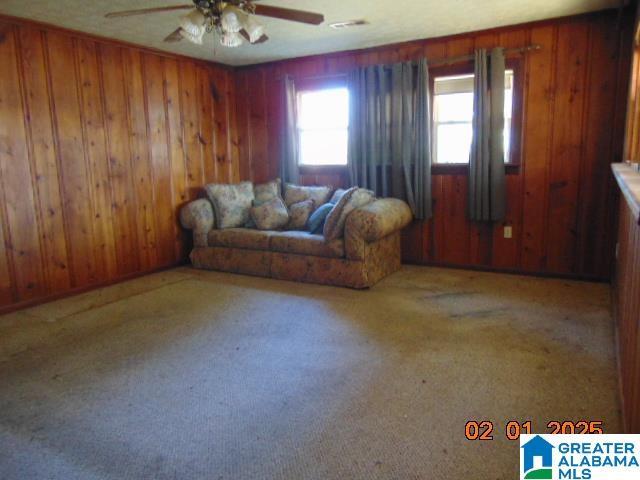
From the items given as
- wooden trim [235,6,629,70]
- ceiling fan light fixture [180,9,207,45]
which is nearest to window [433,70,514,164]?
wooden trim [235,6,629,70]

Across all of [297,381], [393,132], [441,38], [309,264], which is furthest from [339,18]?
[297,381]

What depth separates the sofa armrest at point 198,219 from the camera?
5.08 meters

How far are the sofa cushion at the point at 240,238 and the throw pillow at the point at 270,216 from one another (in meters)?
0.13

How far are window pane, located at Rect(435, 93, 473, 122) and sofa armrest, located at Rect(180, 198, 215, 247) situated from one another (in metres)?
2.63

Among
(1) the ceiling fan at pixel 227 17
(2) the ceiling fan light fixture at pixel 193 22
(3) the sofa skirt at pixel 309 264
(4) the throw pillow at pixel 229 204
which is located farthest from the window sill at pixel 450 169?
(2) the ceiling fan light fixture at pixel 193 22

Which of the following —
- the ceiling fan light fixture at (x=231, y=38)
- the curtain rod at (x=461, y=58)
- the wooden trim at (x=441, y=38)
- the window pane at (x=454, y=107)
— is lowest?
the window pane at (x=454, y=107)

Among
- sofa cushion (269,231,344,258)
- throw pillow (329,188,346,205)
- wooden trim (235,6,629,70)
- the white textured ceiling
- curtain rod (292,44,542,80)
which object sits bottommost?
sofa cushion (269,231,344,258)

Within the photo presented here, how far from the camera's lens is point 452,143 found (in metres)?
4.96

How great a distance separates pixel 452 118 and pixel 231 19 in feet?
9.59

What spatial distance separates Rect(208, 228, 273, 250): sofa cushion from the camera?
4754 millimetres

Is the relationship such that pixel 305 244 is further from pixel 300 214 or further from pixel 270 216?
pixel 270 216

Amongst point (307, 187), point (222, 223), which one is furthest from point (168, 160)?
point (307, 187)

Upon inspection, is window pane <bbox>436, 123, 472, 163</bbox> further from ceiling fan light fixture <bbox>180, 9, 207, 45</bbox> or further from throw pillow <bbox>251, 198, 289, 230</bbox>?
ceiling fan light fixture <bbox>180, 9, 207, 45</bbox>

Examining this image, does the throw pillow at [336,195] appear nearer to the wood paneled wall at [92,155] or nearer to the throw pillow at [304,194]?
the throw pillow at [304,194]
